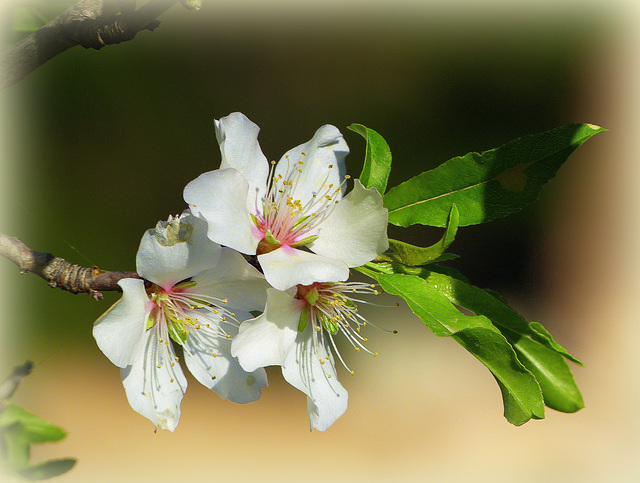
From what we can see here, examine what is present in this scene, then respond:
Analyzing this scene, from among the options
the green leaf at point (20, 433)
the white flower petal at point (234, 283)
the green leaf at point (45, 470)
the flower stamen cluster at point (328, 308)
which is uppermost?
the white flower petal at point (234, 283)

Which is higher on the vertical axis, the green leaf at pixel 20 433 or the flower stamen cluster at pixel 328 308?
the flower stamen cluster at pixel 328 308

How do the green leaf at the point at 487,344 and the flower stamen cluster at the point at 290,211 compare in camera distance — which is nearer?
the green leaf at the point at 487,344

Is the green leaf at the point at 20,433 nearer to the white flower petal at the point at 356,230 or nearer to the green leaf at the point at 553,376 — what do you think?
the white flower petal at the point at 356,230

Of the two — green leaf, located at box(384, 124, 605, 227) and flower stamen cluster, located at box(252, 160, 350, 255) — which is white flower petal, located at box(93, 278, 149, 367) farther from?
green leaf, located at box(384, 124, 605, 227)

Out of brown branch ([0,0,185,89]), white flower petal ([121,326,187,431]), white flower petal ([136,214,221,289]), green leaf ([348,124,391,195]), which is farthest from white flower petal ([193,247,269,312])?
brown branch ([0,0,185,89])

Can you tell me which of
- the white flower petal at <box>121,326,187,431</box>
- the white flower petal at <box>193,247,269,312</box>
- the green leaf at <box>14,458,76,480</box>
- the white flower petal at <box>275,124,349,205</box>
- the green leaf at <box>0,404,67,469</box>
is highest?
the white flower petal at <box>275,124,349,205</box>

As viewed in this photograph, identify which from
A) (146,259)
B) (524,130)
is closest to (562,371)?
(146,259)

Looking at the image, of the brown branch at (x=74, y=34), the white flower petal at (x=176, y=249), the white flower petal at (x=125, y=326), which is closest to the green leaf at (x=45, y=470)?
the white flower petal at (x=125, y=326)
